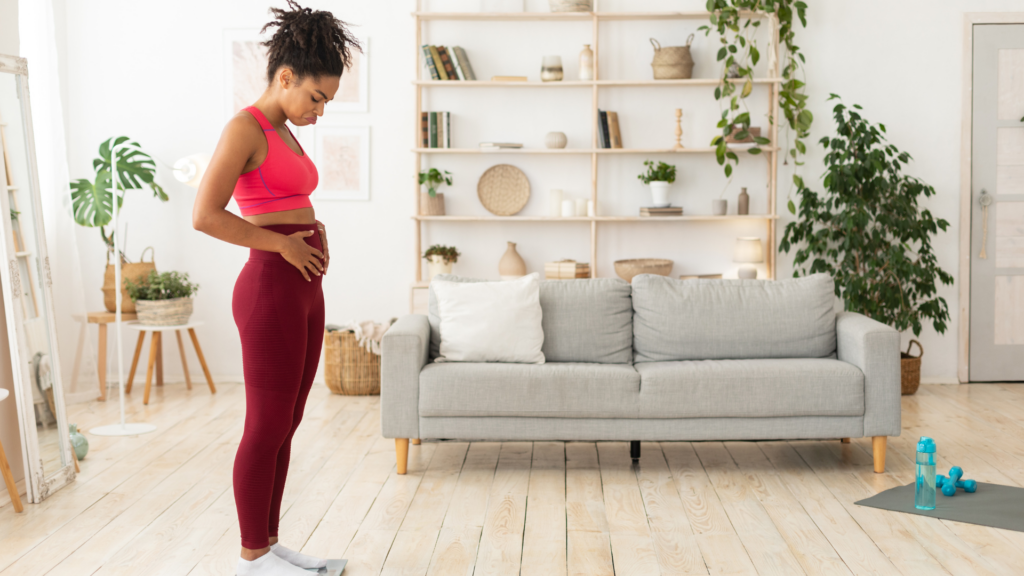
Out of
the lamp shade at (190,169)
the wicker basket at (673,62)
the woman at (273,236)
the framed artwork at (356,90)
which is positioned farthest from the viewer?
the framed artwork at (356,90)

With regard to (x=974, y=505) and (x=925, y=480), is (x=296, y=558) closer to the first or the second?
(x=925, y=480)

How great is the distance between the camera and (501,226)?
5031 mm

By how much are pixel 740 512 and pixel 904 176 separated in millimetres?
2780

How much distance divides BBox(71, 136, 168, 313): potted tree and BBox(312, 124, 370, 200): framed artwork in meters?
0.94

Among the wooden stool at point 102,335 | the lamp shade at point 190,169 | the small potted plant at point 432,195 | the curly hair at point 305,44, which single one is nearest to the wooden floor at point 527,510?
the wooden stool at point 102,335

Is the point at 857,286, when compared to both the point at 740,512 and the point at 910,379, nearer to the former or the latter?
the point at 910,379

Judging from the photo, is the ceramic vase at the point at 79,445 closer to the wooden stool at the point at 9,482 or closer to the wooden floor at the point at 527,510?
the wooden floor at the point at 527,510

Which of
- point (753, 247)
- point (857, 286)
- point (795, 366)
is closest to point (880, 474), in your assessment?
point (795, 366)

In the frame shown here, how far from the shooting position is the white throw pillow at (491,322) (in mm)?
3236

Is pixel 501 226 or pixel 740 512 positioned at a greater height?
pixel 501 226

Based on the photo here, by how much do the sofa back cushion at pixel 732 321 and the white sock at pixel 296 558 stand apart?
5.81 ft

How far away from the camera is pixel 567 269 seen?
185 inches

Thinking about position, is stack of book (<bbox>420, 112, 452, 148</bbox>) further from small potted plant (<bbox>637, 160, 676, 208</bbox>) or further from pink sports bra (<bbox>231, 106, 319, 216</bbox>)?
pink sports bra (<bbox>231, 106, 319, 216</bbox>)

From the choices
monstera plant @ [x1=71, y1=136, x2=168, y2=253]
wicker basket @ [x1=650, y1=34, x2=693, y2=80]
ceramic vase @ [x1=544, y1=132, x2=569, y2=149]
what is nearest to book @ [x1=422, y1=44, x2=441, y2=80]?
ceramic vase @ [x1=544, y1=132, x2=569, y2=149]
